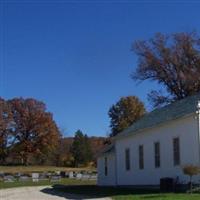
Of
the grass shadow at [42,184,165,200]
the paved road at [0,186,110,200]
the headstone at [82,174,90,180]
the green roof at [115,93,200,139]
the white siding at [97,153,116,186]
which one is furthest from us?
the headstone at [82,174,90,180]

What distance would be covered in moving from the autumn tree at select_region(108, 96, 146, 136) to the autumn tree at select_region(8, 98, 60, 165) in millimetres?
11507

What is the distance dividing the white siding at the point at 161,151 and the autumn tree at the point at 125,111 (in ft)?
203

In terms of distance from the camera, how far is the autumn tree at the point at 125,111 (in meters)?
115

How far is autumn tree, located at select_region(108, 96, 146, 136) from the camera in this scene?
115 m

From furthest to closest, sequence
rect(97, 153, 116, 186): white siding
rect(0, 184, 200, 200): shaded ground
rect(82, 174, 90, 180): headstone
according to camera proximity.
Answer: rect(82, 174, 90, 180): headstone < rect(97, 153, 116, 186): white siding < rect(0, 184, 200, 200): shaded ground

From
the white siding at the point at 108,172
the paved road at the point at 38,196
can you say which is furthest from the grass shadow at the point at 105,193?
the white siding at the point at 108,172

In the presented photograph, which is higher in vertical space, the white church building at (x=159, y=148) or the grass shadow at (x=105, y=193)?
the white church building at (x=159, y=148)

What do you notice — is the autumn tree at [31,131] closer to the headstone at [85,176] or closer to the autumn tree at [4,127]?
the autumn tree at [4,127]

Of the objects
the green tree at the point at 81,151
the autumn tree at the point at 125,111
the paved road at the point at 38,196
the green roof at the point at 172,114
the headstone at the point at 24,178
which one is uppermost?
the autumn tree at the point at 125,111

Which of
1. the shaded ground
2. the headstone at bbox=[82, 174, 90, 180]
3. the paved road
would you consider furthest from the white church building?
the headstone at bbox=[82, 174, 90, 180]

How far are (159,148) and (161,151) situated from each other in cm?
45

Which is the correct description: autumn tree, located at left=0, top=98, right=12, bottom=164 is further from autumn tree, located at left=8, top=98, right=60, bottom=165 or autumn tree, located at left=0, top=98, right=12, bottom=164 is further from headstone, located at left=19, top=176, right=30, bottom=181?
headstone, located at left=19, top=176, right=30, bottom=181

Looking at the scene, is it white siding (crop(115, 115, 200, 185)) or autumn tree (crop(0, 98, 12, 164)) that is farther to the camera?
autumn tree (crop(0, 98, 12, 164))

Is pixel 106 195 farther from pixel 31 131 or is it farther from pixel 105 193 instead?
pixel 31 131
